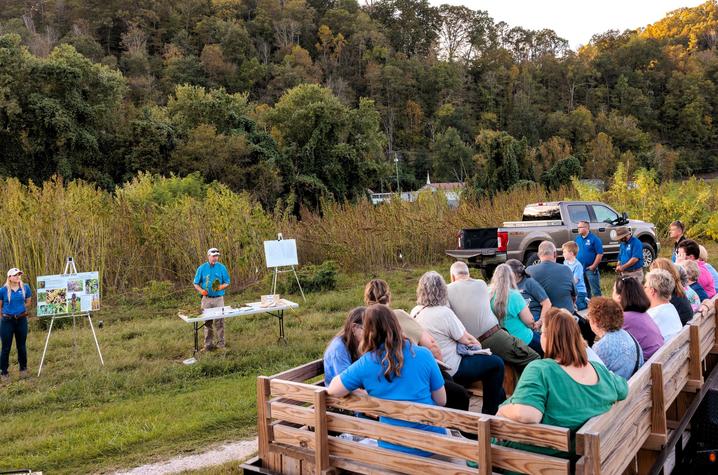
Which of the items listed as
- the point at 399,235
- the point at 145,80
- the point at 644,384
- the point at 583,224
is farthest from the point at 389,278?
the point at 145,80

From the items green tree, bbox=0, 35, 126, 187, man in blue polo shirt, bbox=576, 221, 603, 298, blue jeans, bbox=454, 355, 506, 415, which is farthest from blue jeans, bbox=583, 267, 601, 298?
green tree, bbox=0, 35, 126, 187

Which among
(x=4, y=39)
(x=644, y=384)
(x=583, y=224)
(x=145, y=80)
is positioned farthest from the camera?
(x=145, y=80)

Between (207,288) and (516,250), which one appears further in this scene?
(516,250)

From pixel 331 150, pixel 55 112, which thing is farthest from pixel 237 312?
pixel 331 150

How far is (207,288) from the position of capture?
9320mm

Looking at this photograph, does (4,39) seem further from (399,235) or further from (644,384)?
(644,384)

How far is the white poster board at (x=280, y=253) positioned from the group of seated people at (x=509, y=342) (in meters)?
6.31

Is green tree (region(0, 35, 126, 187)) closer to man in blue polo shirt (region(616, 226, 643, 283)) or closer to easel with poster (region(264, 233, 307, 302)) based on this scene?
easel with poster (region(264, 233, 307, 302))

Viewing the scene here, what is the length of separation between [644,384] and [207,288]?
6895 mm

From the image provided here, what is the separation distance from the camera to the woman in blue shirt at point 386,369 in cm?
362

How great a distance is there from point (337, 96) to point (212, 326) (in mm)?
74955

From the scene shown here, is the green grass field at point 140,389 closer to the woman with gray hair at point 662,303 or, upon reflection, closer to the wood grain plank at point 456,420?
the wood grain plank at point 456,420

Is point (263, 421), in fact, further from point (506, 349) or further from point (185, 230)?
point (185, 230)

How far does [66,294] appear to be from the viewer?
29.8 ft
